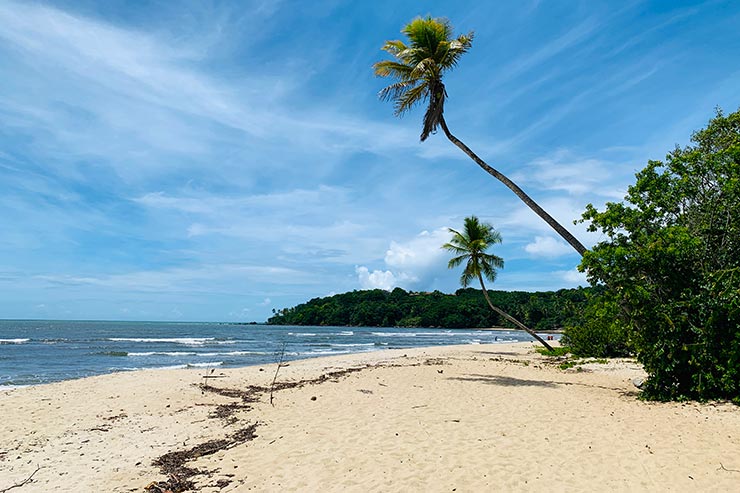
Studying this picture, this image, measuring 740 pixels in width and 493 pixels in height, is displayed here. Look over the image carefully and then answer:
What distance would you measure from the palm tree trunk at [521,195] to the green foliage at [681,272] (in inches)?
38.7

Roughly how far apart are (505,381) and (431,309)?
9321 cm

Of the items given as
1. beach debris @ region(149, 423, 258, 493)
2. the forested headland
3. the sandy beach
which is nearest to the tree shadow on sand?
the sandy beach

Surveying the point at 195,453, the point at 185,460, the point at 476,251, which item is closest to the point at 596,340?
the point at 476,251

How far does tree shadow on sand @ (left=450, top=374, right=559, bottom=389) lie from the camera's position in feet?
41.8

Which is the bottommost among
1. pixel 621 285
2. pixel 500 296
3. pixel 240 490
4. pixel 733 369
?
pixel 240 490

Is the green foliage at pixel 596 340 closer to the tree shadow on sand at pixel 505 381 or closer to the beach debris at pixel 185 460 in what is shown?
the tree shadow on sand at pixel 505 381

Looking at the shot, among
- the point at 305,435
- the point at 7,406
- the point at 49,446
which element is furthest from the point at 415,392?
the point at 7,406

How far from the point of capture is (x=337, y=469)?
242 inches

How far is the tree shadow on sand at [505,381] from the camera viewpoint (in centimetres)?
1273

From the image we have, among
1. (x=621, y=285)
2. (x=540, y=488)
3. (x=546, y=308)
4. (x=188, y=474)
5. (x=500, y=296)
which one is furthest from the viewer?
(x=500, y=296)

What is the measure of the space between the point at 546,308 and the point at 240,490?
305 ft

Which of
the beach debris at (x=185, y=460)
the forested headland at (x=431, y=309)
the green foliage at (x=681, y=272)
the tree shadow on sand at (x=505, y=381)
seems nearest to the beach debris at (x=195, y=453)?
the beach debris at (x=185, y=460)

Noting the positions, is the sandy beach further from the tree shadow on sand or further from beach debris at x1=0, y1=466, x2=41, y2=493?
the tree shadow on sand

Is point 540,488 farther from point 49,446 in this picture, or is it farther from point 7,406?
point 7,406
